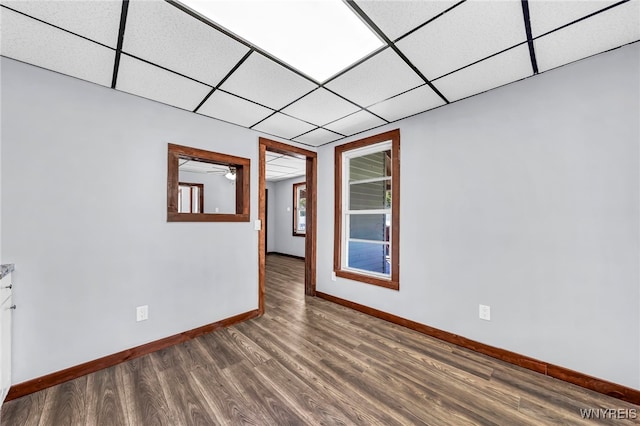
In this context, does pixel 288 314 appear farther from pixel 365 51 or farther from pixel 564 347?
pixel 365 51

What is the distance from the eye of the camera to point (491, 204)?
228 centimetres

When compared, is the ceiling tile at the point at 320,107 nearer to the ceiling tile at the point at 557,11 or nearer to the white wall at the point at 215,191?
the ceiling tile at the point at 557,11

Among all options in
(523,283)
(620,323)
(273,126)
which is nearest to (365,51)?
(273,126)

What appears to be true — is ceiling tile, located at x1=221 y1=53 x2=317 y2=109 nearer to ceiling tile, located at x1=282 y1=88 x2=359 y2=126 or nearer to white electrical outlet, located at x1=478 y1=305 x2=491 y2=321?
ceiling tile, located at x1=282 y1=88 x2=359 y2=126

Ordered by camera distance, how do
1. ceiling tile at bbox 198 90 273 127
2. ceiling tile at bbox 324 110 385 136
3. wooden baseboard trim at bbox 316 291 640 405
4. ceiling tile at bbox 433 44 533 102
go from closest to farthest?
wooden baseboard trim at bbox 316 291 640 405 < ceiling tile at bbox 433 44 533 102 < ceiling tile at bbox 198 90 273 127 < ceiling tile at bbox 324 110 385 136

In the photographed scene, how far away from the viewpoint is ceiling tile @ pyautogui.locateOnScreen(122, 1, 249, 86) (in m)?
1.41

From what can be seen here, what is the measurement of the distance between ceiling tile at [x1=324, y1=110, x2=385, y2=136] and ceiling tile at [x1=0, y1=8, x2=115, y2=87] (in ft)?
6.93

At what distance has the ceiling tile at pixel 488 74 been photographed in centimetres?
181

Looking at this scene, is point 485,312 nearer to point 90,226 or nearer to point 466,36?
point 466,36

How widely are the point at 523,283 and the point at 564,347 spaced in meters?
0.50

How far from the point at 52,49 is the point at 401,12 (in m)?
2.27

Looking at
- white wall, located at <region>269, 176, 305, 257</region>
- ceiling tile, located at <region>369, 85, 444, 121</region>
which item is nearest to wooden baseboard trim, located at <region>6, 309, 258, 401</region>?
ceiling tile, located at <region>369, 85, 444, 121</region>

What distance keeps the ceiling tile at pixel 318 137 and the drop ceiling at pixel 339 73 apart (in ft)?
2.64

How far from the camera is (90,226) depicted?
206 centimetres
